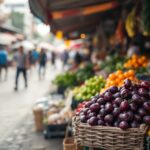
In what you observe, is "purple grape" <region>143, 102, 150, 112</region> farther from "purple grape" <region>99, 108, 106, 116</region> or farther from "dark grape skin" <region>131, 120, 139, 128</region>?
"purple grape" <region>99, 108, 106, 116</region>

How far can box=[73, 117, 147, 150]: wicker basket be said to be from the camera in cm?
378

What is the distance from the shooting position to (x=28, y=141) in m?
7.11

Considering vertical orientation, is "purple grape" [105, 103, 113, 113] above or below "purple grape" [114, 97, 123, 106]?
below

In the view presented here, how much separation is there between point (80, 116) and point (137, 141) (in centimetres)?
74

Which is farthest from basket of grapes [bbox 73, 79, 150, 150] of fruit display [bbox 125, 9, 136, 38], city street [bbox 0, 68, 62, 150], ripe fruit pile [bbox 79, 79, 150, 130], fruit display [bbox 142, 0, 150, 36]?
fruit display [bbox 125, 9, 136, 38]

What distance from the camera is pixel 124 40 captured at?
14164 mm

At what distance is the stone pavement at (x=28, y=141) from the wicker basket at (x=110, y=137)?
103 inches

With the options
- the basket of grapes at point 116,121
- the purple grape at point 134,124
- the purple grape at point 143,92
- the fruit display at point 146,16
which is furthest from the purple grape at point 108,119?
the fruit display at point 146,16

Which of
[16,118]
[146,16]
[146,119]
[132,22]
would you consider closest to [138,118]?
[146,119]

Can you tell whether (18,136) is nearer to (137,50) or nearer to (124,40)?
(137,50)

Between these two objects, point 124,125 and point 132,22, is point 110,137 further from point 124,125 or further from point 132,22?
point 132,22

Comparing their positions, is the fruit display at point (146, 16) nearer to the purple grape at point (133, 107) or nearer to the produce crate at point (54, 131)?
the produce crate at point (54, 131)

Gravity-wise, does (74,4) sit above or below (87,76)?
above

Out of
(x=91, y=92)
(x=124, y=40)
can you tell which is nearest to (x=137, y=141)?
(x=91, y=92)
